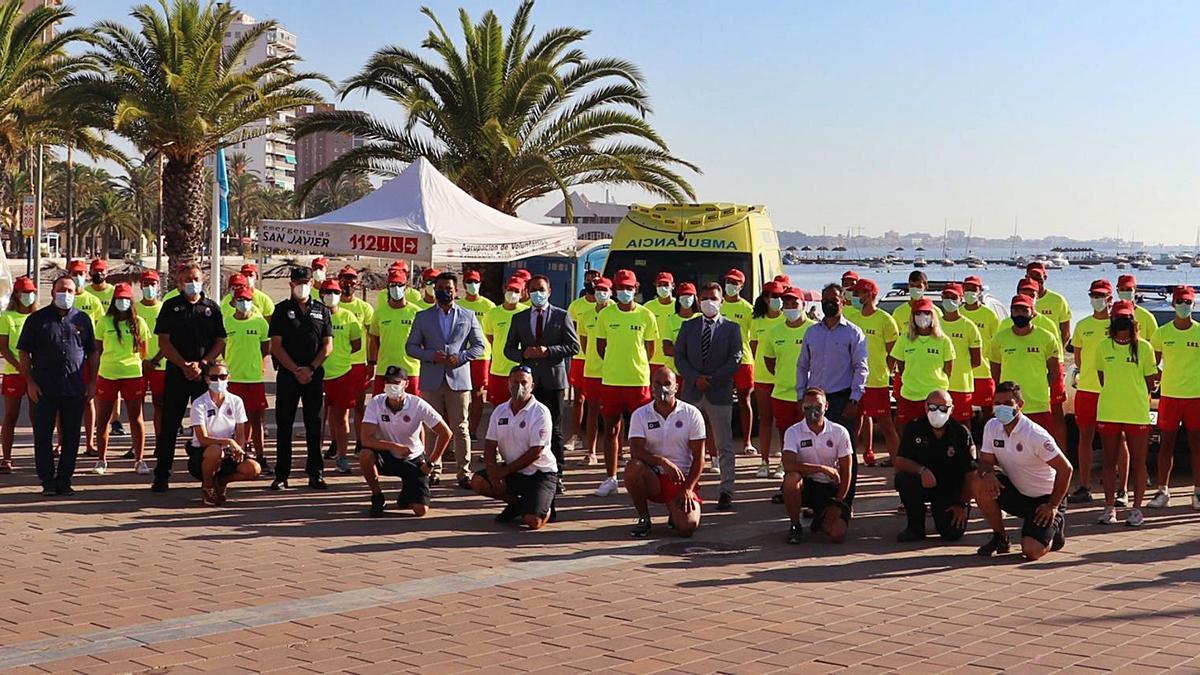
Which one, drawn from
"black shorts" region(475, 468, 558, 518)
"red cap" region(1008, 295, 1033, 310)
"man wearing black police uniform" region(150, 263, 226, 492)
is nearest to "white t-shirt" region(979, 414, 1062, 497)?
"red cap" region(1008, 295, 1033, 310)

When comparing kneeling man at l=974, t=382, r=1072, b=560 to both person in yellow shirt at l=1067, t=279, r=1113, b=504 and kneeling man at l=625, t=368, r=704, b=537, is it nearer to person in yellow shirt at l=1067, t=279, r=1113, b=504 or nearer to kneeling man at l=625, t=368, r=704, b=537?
person in yellow shirt at l=1067, t=279, r=1113, b=504

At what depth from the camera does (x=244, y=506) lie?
1184cm

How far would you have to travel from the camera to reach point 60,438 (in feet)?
40.0

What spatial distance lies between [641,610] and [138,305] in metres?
8.08

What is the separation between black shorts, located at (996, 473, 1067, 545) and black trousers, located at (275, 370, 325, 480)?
5.78 metres

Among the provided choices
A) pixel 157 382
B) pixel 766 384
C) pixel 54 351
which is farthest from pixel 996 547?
pixel 157 382

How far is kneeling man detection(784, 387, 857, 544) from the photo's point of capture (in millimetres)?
10531

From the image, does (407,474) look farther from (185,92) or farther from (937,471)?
(185,92)

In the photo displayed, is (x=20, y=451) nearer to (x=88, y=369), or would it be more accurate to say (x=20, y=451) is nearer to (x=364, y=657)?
(x=88, y=369)

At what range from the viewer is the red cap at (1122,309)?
37.9ft

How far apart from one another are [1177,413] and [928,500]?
2640 mm

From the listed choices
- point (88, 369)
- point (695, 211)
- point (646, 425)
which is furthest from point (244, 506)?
point (695, 211)

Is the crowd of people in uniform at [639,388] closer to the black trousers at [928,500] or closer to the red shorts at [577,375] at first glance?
the black trousers at [928,500]

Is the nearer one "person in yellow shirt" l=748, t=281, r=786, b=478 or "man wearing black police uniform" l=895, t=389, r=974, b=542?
"man wearing black police uniform" l=895, t=389, r=974, b=542
